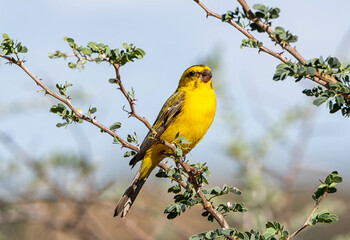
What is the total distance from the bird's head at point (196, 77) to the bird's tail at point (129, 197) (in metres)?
1.15

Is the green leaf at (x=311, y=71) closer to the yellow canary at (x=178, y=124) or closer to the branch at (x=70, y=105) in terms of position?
the branch at (x=70, y=105)

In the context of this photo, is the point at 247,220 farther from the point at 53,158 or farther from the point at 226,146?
the point at 53,158

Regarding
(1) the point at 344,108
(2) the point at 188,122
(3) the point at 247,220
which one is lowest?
(1) the point at 344,108

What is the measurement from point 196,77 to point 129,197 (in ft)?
5.00

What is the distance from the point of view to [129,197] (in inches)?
189

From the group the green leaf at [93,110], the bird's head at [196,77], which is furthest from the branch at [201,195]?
the bird's head at [196,77]

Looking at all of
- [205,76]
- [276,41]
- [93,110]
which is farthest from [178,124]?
[276,41]

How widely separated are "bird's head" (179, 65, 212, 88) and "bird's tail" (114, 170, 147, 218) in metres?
1.15

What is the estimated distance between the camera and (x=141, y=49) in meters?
2.84

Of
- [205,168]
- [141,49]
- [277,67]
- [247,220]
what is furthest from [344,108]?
[247,220]

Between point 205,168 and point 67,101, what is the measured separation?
3.03ft

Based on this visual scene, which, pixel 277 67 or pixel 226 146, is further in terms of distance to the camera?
pixel 226 146

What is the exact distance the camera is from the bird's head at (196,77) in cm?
539

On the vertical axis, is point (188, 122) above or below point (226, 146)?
below
